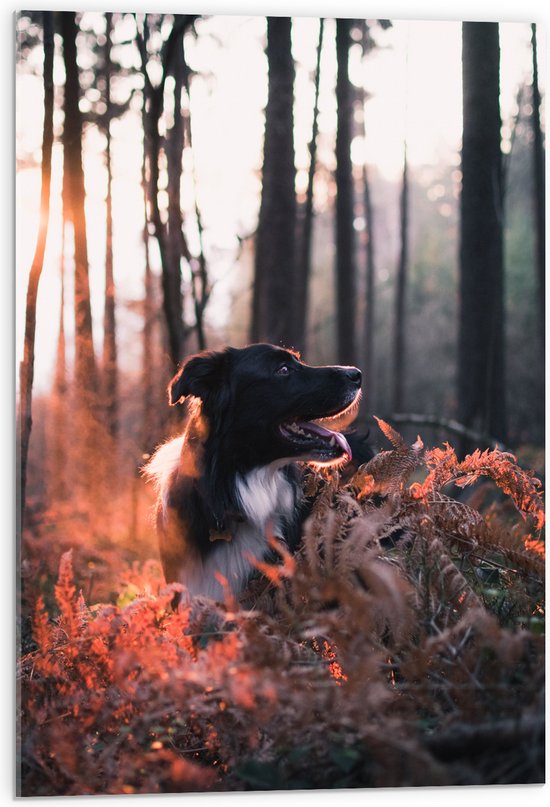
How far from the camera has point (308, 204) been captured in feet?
37.9

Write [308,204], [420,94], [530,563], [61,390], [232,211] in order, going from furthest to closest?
[308,204]
[61,390]
[232,211]
[420,94]
[530,563]

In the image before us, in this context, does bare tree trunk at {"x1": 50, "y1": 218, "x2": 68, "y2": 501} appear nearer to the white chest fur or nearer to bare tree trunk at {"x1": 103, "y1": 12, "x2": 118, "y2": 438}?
bare tree trunk at {"x1": 103, "y1": 12, "x2": 118, "y2": 438}

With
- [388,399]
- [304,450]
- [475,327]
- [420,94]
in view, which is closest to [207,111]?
[420,94]

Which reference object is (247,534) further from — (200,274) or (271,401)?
(200,274)

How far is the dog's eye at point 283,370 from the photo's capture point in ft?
14.0

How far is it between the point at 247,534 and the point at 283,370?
2.91 feet

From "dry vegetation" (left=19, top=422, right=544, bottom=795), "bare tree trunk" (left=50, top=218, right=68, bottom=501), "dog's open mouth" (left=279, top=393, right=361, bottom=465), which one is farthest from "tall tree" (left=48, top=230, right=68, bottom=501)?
"dry vegetation" (left=19, top=422, right=544, bottom=795)

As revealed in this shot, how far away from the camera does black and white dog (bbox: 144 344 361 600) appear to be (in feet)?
13.0

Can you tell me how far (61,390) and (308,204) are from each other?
14.3ft

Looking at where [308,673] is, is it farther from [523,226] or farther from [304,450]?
[523,226]

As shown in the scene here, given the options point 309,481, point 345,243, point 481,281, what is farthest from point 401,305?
point 309,481

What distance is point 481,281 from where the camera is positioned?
6793mm

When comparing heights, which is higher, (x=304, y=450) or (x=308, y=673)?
(x=304, y=450)

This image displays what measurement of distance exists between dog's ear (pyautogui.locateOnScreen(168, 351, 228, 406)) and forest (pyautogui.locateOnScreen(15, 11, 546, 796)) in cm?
75
